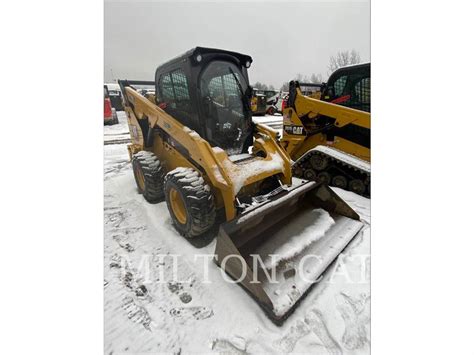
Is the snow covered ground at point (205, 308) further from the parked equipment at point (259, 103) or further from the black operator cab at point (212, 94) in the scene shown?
the parked equipment at point (259, 103)

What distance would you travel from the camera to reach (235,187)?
164 centimetres

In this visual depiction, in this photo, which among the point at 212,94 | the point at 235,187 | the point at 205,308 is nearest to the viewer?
the point at 205,308

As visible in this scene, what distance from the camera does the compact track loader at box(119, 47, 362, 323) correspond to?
4.81ft

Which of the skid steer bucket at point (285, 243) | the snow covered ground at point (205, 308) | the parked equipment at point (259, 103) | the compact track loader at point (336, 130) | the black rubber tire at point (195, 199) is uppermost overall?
the parked equipment at point (259, 103)

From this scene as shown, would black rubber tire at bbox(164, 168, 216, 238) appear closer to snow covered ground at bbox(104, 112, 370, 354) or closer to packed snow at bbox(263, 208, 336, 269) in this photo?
snow covered ground at bbox(104, 112, 370, 354)

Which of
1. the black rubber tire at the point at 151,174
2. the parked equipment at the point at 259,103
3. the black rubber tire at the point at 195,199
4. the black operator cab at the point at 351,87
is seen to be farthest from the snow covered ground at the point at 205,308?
the parked equipment at the point at 259,103

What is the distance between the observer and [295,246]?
1656 millimetres

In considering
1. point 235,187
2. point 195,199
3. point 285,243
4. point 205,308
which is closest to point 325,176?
point 285,243

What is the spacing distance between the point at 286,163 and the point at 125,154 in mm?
3603

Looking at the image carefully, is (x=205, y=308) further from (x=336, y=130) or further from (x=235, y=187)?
(x=336, y=130)

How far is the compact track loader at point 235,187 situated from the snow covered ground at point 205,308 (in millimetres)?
84

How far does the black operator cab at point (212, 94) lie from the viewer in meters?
1.89

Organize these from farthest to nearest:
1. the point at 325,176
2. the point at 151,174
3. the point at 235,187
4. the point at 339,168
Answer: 1. the point at 325,176
2. the point at 339,168
3. the point at 151,174
4. the point at 235,187

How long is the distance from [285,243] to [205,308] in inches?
27.3
